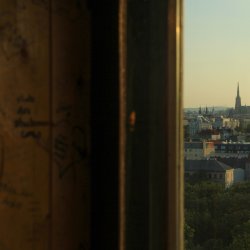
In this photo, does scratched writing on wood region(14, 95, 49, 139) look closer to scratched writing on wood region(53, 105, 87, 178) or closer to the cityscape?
scratched writing on wood region(53, 105, 87, 178)

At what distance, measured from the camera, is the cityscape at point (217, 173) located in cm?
157

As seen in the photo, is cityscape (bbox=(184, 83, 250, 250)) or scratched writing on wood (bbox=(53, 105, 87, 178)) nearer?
scratched writing on wood (bbox=(53, 105, 87, 178))

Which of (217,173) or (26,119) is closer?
(26,119)

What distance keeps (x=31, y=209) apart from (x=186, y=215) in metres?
0.56

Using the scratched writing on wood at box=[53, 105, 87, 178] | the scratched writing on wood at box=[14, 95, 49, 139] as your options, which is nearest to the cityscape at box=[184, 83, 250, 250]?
the scratched writing on wood at box=[53, 105, 87, 178]

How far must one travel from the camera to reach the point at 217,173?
5.33 ft

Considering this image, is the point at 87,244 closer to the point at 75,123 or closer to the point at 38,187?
the point at 38,187

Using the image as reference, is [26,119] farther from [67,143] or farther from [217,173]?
[217,173]

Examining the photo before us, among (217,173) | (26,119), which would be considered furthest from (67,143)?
(217,173)

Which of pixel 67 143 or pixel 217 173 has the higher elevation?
pixel 67 143

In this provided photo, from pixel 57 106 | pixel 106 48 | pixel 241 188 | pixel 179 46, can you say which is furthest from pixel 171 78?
pixel 241 188

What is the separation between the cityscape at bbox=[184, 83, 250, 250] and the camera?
1.57 m

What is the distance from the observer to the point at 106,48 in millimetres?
1203

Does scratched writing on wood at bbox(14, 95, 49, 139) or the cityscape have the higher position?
scratched writing on wood at bbox(14, 95, 49, 139)
